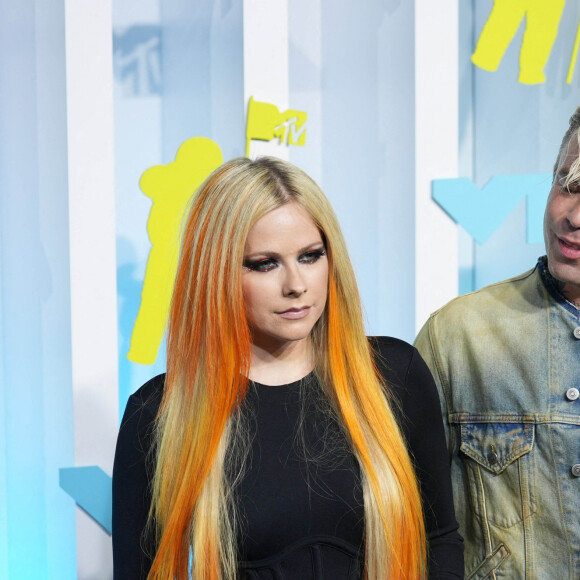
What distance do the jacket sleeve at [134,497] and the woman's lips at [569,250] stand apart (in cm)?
80

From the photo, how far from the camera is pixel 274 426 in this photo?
1292 mm

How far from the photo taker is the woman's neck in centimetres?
134

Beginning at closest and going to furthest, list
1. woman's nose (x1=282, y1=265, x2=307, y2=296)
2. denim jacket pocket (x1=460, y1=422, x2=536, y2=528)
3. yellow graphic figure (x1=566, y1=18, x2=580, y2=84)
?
woman's nose (x1=282, y1=265, x2=307, y2=296) → denim jacket pocket (x1=460, y1=422, x2=536, y2=528) → yellow graphic figure (x1=566, y1=18, x2=580, y2=84)

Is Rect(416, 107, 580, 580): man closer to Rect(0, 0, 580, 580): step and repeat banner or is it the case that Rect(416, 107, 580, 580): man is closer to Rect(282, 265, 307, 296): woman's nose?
Rect(282, 265, 307, 296): woman's nose

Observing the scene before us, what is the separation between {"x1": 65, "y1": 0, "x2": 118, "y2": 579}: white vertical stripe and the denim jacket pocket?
1101 mm

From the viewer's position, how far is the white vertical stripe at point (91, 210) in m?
2.02

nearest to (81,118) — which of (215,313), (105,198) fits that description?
(105,198)

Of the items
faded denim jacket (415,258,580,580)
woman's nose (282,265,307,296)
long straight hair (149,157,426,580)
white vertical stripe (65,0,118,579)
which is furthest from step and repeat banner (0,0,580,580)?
woman's nose (282,265,307,296)

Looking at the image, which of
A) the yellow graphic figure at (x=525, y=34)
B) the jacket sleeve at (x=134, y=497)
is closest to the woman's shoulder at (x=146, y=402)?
the jacket sleeve at (x=134, y=497)

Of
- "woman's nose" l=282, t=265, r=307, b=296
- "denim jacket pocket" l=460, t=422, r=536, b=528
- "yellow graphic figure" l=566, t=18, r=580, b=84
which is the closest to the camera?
"woman's nose" l=282, t=265, r=307, b=296

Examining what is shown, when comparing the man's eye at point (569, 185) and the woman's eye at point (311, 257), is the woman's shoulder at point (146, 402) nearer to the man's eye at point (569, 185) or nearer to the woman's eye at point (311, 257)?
the woman's eye at point (311, 257)

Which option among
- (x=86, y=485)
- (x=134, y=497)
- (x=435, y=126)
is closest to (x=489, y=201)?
(x=435, y=126)

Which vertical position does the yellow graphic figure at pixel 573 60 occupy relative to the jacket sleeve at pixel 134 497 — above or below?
above

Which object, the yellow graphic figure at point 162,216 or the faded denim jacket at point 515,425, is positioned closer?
the faded denim jacket at point 515,425
